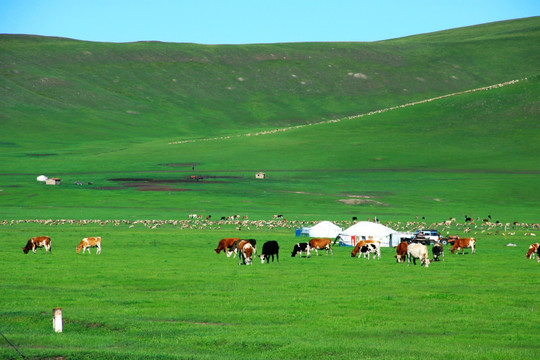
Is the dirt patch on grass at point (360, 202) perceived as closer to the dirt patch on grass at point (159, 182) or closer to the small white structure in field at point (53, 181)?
the dirt patch on grass at point (159, 182)

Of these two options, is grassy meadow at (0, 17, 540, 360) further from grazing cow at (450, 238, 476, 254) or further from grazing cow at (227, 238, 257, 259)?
grazing cow at (450, 238, 476, 254)

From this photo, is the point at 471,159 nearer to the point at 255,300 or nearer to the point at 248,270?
the point at 248,270

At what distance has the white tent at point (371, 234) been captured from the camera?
62.3m

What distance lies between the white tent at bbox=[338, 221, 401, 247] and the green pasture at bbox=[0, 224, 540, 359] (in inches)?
549

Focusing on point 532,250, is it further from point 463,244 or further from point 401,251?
point 401,251

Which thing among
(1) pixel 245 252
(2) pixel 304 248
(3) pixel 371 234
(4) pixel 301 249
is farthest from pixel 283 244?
(1) pixel 245 252

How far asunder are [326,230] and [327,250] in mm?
13725

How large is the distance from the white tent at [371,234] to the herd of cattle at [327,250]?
6.51 m

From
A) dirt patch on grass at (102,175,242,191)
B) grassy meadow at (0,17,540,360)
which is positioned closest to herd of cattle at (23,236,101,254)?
grassy meadow at (0,17,540,360)

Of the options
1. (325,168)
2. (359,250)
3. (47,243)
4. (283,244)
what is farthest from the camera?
(325,168)

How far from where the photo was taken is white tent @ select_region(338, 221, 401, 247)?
204 feet

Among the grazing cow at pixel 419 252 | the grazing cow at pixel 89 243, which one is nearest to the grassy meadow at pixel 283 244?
the grazing cow at pixel 89 243

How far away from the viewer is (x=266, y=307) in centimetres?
2722

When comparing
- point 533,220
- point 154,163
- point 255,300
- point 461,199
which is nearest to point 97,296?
point 255,300
